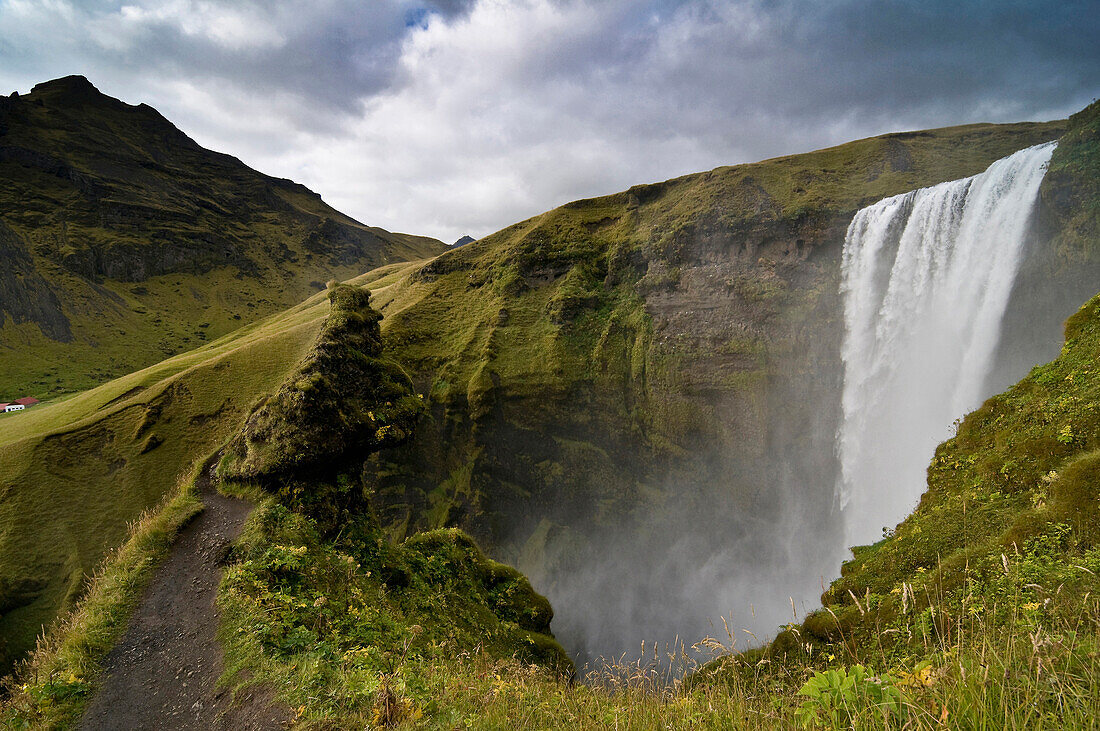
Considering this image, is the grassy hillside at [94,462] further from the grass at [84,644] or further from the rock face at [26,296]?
the rock face at [26,296]

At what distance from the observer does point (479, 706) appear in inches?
162

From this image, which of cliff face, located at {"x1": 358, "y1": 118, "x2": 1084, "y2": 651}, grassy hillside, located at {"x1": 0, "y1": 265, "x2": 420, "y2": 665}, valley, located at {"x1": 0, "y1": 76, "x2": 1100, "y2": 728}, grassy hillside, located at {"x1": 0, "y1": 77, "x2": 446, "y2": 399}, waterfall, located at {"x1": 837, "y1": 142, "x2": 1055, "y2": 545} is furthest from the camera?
grassy hillside, located at {"x1": 0, "y1": 77, "x2": 446, "y2": 399}

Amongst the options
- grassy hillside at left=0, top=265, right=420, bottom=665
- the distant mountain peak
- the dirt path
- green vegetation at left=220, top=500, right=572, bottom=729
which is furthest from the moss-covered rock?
the distant mountain peak

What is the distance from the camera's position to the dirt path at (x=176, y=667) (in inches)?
213

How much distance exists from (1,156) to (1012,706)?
A: 17844cm

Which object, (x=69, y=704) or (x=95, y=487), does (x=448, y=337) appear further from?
(x=69, y=704)

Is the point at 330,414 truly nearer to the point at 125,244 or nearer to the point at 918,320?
the point at 918,320

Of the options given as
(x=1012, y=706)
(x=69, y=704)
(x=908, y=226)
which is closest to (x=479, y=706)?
(x=1012, y=706)

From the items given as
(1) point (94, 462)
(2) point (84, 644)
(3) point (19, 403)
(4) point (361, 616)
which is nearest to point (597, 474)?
(4) point (361, 616)

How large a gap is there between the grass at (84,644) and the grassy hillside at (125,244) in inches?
3262

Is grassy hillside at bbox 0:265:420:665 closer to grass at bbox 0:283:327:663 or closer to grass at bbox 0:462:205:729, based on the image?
grass at bbox 0:283:327:663

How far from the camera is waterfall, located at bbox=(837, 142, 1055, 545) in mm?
21781

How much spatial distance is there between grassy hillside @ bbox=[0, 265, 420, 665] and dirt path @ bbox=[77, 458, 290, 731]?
9.33 m

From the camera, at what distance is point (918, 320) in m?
25.2
